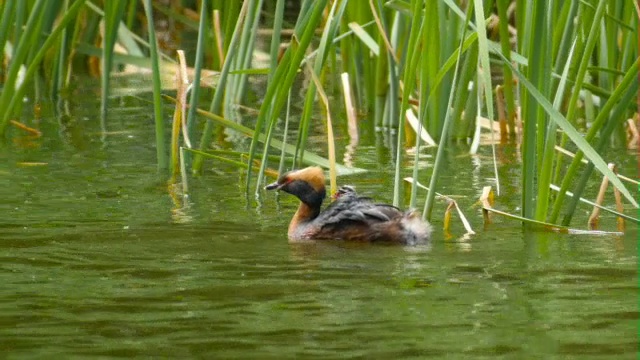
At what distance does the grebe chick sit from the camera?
5883 millimetres

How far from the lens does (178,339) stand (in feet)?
13.9

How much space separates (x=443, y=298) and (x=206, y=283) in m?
0.91

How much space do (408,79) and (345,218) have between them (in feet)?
2.56

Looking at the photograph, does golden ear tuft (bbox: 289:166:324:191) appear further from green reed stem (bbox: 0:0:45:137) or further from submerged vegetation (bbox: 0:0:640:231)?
green reed stem (bbox: 0:0:45:137)

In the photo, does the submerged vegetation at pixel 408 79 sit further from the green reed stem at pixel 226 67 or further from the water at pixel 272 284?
the water at pixel 272 284

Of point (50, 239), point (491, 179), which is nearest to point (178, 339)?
point (50, 239)

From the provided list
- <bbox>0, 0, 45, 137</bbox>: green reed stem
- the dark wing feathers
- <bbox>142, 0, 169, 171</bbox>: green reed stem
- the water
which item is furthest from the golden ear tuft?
<bbox>0, 0, 45, 137</bbox>: green reed stem

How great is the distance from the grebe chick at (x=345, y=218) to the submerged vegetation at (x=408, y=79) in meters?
0.11

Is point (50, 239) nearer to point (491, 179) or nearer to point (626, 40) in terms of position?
point (491, 179)

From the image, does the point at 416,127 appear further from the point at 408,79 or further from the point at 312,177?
the point at 408,79

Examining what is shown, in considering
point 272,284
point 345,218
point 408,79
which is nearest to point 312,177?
point 345,218

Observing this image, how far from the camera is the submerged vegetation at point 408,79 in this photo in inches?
219

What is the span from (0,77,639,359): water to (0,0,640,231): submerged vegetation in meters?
0.29

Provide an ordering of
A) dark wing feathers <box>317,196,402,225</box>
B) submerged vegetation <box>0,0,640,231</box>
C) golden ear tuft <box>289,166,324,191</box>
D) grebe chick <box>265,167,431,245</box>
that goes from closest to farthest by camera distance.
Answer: submerged vegetation <box>0,0,640,231</box> → grebe chick <box>265,167,431,245</box> → dark wing feathers <box>317,196,402,225</box> → golden ear tuft <box>289,166,324,191</box>
